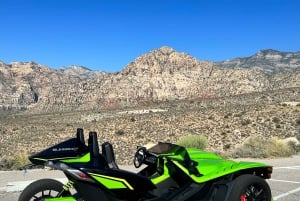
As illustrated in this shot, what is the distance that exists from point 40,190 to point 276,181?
6.36 metres

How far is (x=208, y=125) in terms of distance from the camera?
4312 centimetres

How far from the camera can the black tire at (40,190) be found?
23.2 ft

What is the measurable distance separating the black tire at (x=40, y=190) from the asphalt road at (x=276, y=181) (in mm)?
2899

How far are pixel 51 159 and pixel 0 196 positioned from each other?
4593mm

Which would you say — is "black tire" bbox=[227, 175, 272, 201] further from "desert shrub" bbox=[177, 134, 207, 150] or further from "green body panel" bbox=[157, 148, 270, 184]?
"desert shrub" bbox=[177, 134, 207, 150]

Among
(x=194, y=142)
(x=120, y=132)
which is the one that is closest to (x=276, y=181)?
(x=194, y=142)

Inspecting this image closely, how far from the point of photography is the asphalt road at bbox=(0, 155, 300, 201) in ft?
32.7

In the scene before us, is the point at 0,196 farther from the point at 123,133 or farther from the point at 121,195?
the point at 123,133

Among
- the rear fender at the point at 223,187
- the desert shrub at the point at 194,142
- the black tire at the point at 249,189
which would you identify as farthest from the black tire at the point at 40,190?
the desert shrub at the point at 194,142

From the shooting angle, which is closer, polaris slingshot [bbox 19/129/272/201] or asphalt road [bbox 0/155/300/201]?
polaris slingshot [bbox 19/129/272/201]

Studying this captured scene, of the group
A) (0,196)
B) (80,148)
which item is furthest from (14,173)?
(80,148)

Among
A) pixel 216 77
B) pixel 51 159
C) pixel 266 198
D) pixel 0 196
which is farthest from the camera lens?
pixel 216 77

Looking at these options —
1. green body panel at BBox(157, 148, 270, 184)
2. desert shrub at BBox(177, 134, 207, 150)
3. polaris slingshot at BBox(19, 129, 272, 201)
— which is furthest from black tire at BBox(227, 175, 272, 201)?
desert shrub at BBox(177, 134, 207, 150)

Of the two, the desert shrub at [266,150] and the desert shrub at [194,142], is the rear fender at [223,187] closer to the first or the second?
the desert shrub at [266,150]
